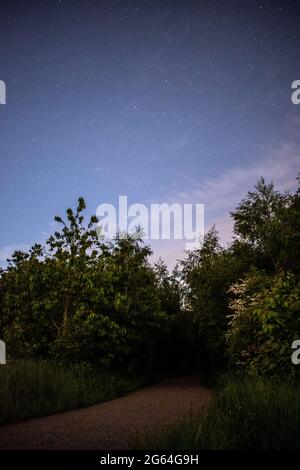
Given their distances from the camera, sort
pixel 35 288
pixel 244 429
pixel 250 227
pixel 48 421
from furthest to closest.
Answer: pixel 250 227 < pixel 35 288 < pixel 48 421 < pixel 244 429

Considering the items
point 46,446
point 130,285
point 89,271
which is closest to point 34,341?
point 89,271

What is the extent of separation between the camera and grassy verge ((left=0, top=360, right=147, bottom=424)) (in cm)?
692

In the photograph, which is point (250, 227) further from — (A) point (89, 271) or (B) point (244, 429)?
(B) point (244, 429)

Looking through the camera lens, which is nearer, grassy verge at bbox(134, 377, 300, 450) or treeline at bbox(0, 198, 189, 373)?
grassy verge at bbox(134, 377, 300, 450)

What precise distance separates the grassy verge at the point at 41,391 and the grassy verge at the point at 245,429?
12.5ft

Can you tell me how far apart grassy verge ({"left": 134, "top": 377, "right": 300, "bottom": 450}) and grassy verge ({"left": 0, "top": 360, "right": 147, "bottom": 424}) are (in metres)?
3.80

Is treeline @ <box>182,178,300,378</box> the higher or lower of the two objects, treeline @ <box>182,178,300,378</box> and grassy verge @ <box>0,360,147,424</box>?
the higher

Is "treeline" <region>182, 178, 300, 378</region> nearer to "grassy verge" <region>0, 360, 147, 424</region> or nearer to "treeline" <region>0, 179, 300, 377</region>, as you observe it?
"treeline" <region>0, 179, 300, 377</region>

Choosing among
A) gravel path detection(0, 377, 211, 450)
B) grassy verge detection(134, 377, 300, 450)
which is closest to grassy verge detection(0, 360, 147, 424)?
gravel path detection(0, 377, 211, 450)

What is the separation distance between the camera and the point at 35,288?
11.8 metres

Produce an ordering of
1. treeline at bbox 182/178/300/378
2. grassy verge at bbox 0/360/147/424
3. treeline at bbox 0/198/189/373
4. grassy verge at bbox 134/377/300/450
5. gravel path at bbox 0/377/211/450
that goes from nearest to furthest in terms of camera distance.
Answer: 1. grassy verge at bbox 134/377/300/450
2. gravel path at bbox 0/377/211/450
3. grassy verge at bbox 0/360/147/424
4. treeline at bbox 0/198/189/373
5. treeline at bbox 182/178/300/378

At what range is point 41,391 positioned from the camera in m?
8.05

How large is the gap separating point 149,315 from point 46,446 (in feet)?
34.2
